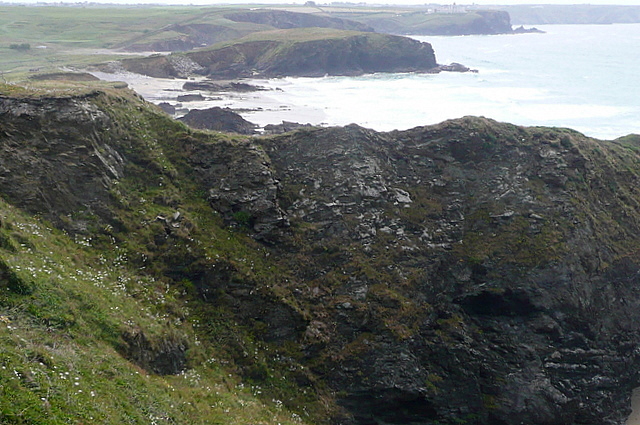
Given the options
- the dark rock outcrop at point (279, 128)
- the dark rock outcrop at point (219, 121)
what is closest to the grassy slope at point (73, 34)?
the dark rock outcrop at point (219, 121)

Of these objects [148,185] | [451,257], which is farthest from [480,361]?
[148,185]

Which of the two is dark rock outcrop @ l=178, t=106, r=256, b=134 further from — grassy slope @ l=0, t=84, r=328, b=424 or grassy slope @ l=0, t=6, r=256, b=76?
grassy slope @ l=0, t=6, r=256, b=76

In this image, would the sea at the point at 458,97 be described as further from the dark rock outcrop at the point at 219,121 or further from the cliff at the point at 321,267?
the cliff at the point at 321,267

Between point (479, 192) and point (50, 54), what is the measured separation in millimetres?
113333

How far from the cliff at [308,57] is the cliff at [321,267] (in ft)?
285

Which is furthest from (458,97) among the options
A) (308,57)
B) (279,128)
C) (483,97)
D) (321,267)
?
(321,267)

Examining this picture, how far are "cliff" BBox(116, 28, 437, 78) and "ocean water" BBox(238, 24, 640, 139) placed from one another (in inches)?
332

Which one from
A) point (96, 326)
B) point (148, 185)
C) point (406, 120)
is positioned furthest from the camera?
point (406, 120)

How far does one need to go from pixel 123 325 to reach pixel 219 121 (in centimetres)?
4613

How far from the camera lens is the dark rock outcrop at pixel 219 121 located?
2293 inches

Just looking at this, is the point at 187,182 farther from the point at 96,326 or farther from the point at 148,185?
the point at 96,326

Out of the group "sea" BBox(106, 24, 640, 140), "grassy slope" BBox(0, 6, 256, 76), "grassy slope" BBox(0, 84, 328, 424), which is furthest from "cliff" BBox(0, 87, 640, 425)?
"grassy slope" BBox(0, 6, 256, 76)

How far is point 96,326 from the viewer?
50.0 ft

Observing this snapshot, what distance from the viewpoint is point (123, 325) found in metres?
16.1
